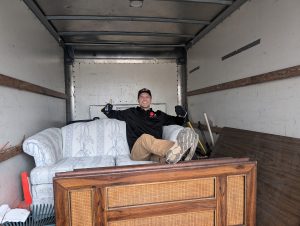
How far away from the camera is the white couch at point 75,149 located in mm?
2062

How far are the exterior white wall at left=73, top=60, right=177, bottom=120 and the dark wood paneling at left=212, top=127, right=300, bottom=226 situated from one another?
2.51 m

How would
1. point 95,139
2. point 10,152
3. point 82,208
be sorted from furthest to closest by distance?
1. point 95,139
2. point 10,152
3. point 82,208

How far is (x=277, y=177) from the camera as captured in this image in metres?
1.85

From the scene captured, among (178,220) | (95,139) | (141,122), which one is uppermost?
(141,122)

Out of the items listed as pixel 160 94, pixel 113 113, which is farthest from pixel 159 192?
pixel 160 94

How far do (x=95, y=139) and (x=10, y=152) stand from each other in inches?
46.0

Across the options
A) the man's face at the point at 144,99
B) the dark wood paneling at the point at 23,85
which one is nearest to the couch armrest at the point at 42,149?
the dark wood paneling at the point at 23,85

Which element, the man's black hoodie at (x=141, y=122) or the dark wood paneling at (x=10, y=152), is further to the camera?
the man's black hoodie at (x=141, y=122)

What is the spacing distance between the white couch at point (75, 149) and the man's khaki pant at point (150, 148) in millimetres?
91

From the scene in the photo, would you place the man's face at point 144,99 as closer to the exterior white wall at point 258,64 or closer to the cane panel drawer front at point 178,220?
the exterior white wall at point 258,64

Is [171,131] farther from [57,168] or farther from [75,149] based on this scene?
[57,168]

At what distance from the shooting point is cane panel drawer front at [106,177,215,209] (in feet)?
4.75

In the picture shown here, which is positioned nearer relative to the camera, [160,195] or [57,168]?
[160,195]

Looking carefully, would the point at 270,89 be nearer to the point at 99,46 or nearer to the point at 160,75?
the point at 160,75
